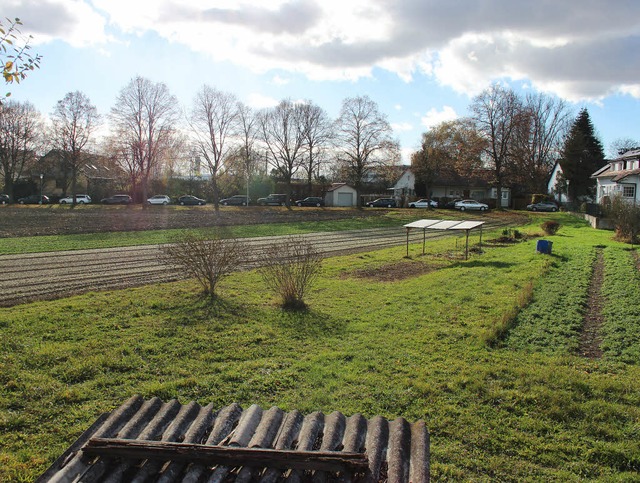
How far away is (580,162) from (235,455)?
68.2 m

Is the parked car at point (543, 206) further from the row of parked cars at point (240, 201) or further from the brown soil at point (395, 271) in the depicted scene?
the brown soil at point (395, 271)

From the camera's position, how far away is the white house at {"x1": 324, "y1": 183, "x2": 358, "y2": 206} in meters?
71.3

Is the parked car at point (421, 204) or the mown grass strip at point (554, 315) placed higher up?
the parked car at point (421, 204)

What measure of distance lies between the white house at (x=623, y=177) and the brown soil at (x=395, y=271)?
90.9ft

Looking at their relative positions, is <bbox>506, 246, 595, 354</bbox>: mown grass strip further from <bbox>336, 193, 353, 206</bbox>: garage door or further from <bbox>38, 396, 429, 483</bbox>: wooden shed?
<bbox>336, 193, 353, 206</bbox>: garage door

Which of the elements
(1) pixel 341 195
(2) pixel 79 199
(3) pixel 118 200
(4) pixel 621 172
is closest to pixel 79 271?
(4) pixel 621 172

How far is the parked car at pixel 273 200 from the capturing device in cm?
6712

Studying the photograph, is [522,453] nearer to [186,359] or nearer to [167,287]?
[186,359]

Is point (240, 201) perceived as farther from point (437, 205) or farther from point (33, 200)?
point (437, 205)

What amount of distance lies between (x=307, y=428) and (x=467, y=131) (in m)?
56.7

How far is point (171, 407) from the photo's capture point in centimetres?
299

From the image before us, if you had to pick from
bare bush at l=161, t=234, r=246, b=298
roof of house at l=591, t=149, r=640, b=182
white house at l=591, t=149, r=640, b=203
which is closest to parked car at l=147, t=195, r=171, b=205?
white house at l=591, t=149, r=640, b=203

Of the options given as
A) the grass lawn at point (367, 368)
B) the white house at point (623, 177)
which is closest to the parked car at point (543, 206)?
the white house at point (623, 177)

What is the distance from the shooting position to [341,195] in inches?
2813
